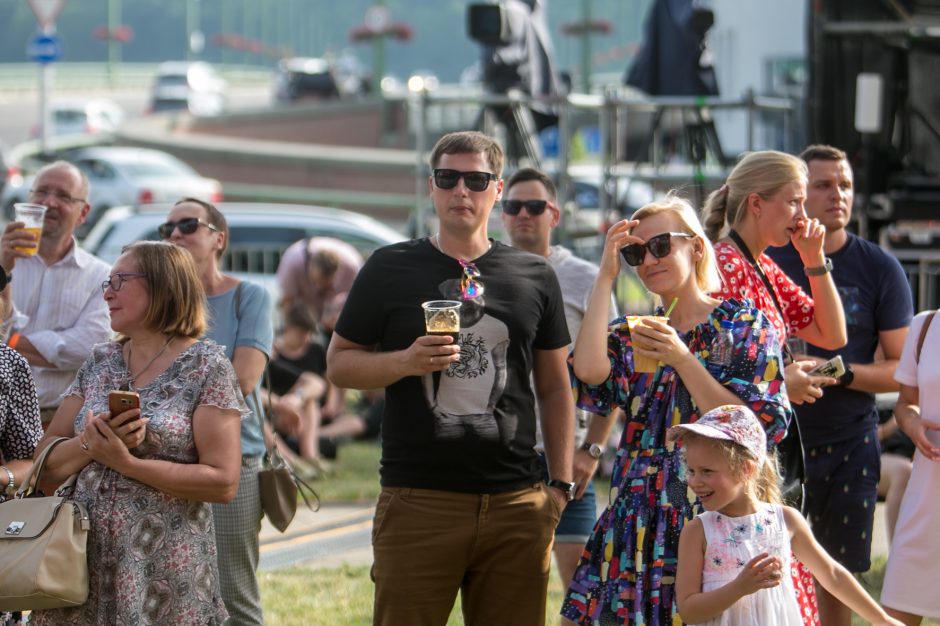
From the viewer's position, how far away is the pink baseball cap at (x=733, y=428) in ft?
13.2

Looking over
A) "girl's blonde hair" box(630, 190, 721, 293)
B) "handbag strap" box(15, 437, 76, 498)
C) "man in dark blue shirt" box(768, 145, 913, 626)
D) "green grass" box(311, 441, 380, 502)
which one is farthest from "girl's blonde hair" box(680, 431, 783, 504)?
"green grass" box(311, 441, 380, 502)

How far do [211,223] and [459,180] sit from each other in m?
1.43


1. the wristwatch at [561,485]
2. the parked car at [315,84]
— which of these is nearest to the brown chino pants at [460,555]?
the wristwatch at [561,485]

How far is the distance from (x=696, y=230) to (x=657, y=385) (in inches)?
20.0

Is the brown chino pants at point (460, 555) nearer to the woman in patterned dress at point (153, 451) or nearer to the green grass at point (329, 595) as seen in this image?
the woman in patterned dress at point (153, 451)

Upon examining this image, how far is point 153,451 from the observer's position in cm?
436

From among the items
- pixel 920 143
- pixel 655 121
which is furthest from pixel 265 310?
pixel 920 143

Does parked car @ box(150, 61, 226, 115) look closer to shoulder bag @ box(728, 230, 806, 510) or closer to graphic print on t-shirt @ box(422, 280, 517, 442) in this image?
graphic print on t-shirt @ box(422, 280, 517, 442)

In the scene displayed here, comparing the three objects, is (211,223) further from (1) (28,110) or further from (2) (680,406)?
(1) (28,110)

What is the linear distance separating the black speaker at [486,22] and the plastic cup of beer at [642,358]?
24.3ft

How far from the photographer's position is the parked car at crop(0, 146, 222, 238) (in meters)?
28.3

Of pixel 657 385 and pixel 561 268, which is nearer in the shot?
pixel 657 385

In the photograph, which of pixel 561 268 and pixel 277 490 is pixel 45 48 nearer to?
pixel 561 268

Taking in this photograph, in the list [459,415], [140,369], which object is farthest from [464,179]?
[140,369]
